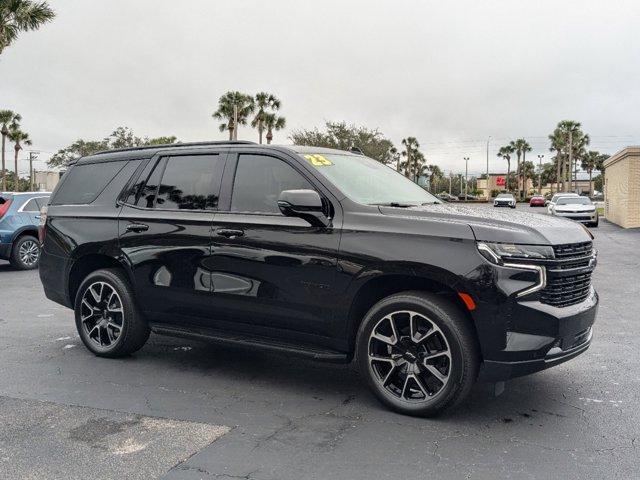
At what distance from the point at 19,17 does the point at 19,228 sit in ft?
52.3

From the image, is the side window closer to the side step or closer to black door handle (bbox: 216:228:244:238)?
black door handle (bbox: 216:228:244:238)

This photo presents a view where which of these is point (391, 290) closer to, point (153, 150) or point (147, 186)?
point (147, 186)

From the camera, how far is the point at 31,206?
1312 cm

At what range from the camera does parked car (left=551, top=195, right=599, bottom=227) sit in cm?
2833

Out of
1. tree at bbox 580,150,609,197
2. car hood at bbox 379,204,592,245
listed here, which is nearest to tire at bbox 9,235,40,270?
car hood at bbox 379,204,592,245

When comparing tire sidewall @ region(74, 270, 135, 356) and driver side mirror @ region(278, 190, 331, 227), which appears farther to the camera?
tire sidewall @ region(74, 270, 135, 356)

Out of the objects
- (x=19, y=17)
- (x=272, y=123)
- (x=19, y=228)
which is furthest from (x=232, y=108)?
(x=19, y=228)

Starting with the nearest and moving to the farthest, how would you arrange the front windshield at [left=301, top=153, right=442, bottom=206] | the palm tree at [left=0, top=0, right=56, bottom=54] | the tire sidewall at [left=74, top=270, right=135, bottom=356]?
Answer: the front windshield at [left=301, top=153, right=442, bottom=206] → the tire sidewall at [left=74, top=270, right=135, bottom=356] → the palm tree at [left=0, top=0, right=56, bottom=54]

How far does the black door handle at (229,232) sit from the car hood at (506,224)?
112 cm

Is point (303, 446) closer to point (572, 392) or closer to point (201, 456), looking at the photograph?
point (201, 456)

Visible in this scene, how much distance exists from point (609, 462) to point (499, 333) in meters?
0.92

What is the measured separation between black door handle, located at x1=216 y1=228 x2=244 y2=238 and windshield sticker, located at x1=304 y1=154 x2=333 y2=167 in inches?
29.9

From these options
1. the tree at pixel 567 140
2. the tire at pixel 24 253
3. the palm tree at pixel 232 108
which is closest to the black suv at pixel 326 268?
the tire at pixel 24 253

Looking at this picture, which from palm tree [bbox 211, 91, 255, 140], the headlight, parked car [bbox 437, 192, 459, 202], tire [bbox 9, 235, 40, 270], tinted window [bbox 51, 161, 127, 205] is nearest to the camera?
the headlight
